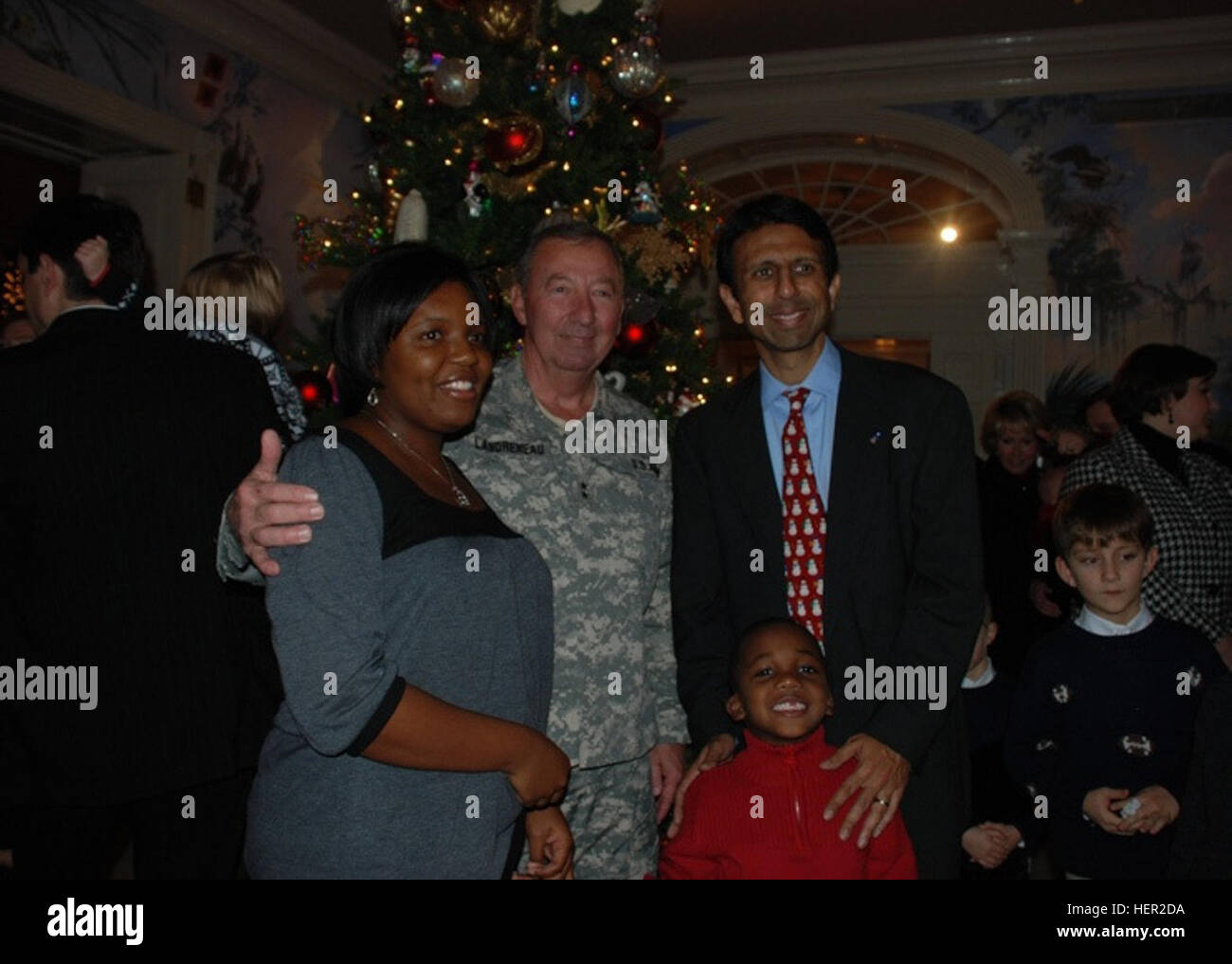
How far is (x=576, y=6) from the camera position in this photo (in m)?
4.08

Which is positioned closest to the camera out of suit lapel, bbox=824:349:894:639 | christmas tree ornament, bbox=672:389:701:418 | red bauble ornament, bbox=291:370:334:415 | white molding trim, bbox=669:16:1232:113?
suit lapel, bbox=824:349:894:639

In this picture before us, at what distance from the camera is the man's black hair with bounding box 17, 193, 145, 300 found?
86.6 inches

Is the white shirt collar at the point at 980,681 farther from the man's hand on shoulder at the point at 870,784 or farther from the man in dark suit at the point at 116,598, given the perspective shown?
the man in dark suit at the point at 116,598

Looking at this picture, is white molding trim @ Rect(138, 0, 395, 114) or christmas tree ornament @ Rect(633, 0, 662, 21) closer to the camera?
christmas tree ornament @ Rect(633, 0, 662, 21)

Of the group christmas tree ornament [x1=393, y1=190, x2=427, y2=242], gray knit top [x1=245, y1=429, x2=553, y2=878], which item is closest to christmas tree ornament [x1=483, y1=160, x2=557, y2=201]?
christmas tree ornament [x1=393, y1=190, x2=427, y2=242]

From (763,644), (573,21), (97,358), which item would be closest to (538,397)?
(763,644)

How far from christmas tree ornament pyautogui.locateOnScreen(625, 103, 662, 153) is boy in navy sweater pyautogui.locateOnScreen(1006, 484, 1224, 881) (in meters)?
2.37

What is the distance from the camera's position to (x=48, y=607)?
2020 mm

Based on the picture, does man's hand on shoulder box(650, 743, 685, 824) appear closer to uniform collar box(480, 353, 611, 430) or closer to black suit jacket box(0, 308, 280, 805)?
uniform collar box(480, 353, 611, 430)

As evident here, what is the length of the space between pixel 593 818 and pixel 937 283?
6.78 m

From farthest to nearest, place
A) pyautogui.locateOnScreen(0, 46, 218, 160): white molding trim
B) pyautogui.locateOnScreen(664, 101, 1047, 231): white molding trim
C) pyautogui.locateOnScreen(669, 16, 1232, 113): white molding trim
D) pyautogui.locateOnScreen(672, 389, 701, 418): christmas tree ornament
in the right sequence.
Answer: pyautogui.locateOnScreen(664, 101, 1047, 231): white molding trim → pyautogui.locateOnScreen(669, 16, 1232, 113): white molding trim → pyautogui.locateOnScreen(0, 46, 218, 160): white molding trim → pyautogui.locateOnScreen(672, 389, 701, 418): christmas tree ornament

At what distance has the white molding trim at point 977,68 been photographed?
22.4 feet

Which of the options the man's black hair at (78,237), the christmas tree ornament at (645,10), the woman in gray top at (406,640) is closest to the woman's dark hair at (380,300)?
the woman in gray top at (406,640)

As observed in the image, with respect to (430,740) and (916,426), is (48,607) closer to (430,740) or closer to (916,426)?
(430,740)
